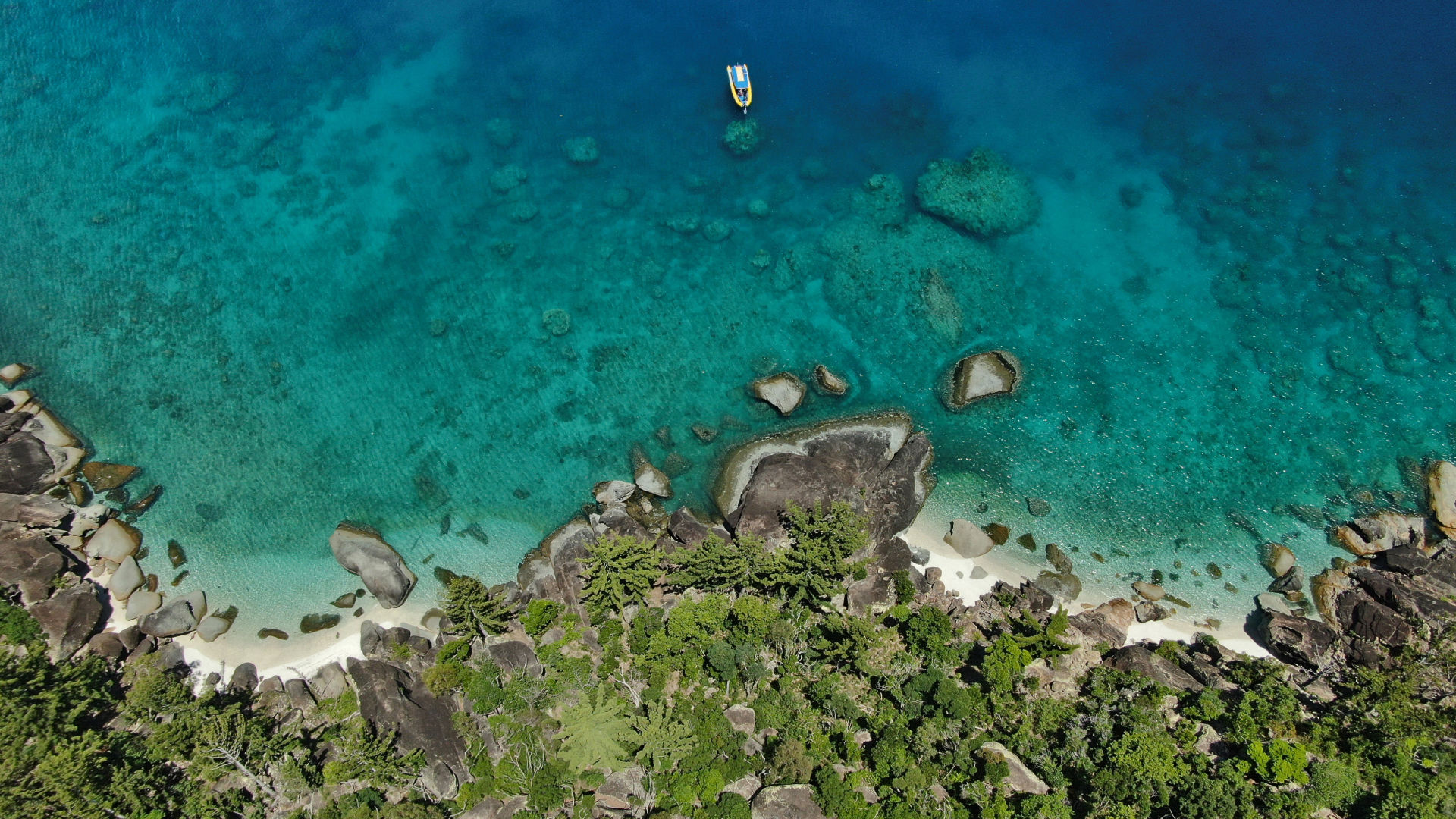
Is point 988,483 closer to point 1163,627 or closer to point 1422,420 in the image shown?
point 1163,627

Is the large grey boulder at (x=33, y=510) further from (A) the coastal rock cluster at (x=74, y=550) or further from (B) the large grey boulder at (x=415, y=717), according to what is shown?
(B) the large grey boulder at (x=415, y=717)

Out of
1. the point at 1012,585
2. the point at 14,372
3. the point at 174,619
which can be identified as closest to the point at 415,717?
the point at 174,619

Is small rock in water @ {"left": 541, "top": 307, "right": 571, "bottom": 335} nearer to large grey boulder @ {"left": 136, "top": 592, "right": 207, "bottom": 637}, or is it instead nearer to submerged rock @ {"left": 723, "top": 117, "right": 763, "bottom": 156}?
submerged rock @ {"left": 723, "top": 117, "right": 763, "bottom": 156}

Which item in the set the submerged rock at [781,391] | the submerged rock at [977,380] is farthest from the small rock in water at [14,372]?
the submerged rock at [977,380]

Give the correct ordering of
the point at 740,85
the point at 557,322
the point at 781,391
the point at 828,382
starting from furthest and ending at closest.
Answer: the point at 740,85 < the point at 557,322 < the point at 828,382 < the point at 781,391

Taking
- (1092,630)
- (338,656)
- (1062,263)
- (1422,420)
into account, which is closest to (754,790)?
(1092,630)

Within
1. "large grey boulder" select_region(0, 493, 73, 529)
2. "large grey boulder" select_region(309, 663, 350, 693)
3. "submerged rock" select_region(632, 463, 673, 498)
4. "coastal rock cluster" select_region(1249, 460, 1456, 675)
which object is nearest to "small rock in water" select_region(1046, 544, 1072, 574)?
"coastal rock cluster" select_region(1249, 460, 1456, 675)

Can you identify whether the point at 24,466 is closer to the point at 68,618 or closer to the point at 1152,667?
the point at 68,618
